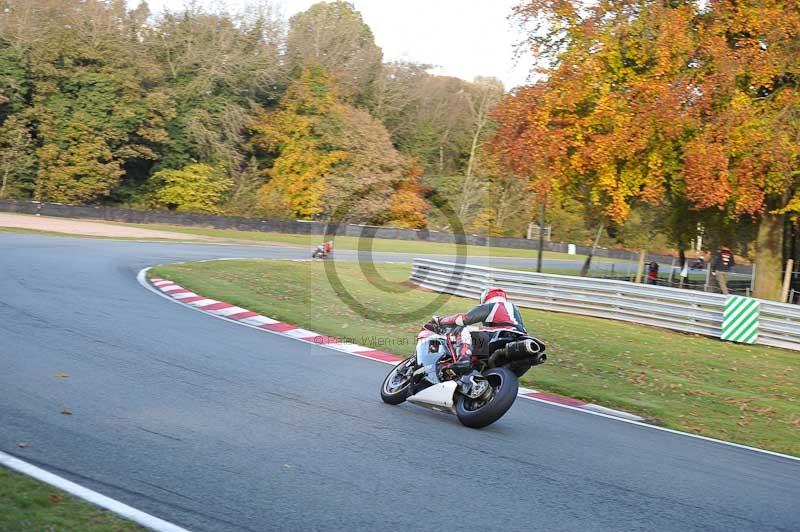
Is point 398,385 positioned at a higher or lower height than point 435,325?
lower

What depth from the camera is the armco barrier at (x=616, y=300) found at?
60.9 feet

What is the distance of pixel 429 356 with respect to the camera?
930cm

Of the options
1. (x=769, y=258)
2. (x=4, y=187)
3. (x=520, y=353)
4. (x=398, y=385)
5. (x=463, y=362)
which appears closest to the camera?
(x=520, y=353)

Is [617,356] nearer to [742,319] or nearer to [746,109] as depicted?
[742,319]

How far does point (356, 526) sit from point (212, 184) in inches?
2245

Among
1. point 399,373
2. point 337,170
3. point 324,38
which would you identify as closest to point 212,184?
point 337,170

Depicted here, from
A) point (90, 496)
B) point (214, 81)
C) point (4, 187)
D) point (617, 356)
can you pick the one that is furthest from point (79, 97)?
point (90, 496)

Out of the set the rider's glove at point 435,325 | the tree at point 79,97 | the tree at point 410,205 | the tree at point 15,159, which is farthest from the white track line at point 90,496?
the tree at point 410,205

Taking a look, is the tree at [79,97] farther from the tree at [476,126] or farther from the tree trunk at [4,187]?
the tree at [476,126]

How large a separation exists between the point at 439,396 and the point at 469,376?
0.40 metres

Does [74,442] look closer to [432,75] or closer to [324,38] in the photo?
[324,38]

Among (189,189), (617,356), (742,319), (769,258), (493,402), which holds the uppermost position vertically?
(189,189)

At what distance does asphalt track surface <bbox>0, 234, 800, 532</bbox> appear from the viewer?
5.69 metres

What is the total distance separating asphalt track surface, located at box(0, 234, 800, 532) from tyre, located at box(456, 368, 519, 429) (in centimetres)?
24
